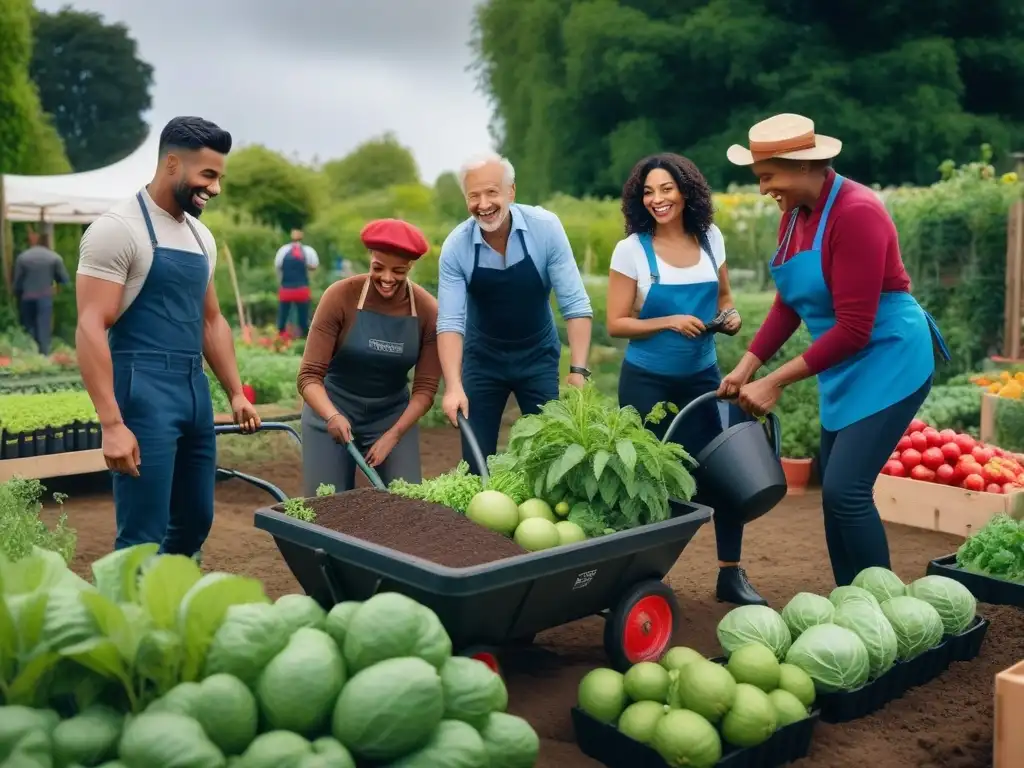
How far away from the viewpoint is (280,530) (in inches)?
125

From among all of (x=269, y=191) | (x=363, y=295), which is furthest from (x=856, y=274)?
(x=269, y=191)

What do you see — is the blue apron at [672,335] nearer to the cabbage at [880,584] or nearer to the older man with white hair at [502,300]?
the older man with white hair at [502,300]

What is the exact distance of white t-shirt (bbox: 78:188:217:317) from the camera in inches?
131

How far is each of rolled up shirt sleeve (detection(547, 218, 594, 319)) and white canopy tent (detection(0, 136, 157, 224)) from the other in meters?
10.7

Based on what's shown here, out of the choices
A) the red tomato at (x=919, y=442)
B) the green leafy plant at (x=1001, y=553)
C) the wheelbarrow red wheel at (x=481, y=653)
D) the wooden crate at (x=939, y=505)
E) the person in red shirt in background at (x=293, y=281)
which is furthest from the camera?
the person in red shirt in background at (x=293, y=281)

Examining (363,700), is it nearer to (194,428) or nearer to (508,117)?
(194,428)

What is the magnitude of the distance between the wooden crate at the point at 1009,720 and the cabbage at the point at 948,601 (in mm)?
951

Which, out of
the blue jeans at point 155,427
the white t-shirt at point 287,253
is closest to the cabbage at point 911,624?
the blue jeans at point 155,427

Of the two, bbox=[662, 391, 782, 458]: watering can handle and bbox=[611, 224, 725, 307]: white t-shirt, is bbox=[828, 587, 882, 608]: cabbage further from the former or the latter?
bbox=[611, 224, 725, 307]: white t-shirt

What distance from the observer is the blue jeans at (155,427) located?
11.5ft

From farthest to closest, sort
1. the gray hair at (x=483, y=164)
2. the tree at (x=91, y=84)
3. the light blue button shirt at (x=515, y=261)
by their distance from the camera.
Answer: the tree at (x=91, y=84) < the light blue button shirt at (x=515, y=261) < the gray hair at (x=483, y=164)

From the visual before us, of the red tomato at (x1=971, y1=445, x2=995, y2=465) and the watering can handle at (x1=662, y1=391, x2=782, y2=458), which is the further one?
the red tomato at (x1=971, y1=445, x2=995, y2=465)

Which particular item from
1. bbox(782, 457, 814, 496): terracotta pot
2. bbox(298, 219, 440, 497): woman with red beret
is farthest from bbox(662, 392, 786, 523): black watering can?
bbox(782, 457, 814, 496): terracotta pot

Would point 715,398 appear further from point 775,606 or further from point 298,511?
point 298,511
